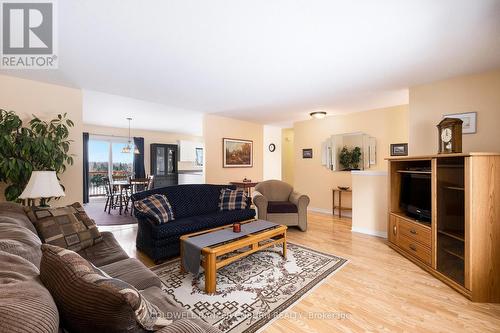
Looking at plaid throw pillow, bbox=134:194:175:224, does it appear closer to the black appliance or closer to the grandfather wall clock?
the grandfather wall clock

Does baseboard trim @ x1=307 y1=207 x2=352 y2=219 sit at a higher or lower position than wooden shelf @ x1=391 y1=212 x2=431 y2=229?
lower

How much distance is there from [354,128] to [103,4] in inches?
193

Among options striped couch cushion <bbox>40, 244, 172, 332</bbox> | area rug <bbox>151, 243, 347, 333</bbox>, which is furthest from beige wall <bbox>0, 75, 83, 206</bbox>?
striped couch cushion <bbox>40, 244, 172, 332</bbox>

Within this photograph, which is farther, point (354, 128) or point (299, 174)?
point (299, 174)

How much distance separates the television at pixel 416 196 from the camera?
2678 millimetres

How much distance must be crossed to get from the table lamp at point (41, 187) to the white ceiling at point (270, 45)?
1.31m

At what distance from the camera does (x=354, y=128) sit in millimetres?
5117

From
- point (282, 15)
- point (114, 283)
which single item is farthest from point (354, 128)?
point (114, 283)

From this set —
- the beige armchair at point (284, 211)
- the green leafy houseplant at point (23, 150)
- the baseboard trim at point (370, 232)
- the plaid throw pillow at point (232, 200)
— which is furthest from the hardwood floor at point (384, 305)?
the green leafy houseplant at point (23, 150)

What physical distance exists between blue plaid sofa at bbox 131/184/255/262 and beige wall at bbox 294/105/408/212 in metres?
2.54

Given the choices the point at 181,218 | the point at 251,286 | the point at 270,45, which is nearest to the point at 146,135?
the point at 181,218

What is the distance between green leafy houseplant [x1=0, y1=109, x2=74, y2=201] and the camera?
2582 millimetres

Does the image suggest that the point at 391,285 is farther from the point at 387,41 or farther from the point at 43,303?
the point at 43,303

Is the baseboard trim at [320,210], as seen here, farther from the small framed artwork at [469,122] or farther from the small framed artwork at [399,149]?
the small framed artwork at [469,122]
